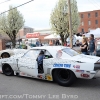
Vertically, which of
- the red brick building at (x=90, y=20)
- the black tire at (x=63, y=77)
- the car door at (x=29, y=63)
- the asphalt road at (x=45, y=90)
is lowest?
the asphalt road at (x=45, y=90)

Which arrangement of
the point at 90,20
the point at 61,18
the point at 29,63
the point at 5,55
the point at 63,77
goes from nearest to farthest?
the point at 63,77
the point at 29,63
the point at 5,55
the point at 61,18
the point at 90,20

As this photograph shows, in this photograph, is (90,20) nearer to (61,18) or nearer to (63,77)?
(61,18)

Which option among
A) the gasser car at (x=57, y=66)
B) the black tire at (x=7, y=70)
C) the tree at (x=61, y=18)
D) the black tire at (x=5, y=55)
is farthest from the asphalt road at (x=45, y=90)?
the tree at (x=61, y=18)

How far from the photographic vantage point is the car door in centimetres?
545

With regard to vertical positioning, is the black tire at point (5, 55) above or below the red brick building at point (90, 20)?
below

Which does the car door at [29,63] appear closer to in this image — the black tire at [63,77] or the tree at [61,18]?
the black tire at [63,77]

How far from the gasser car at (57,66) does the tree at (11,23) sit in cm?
1456

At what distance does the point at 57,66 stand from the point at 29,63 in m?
1.18

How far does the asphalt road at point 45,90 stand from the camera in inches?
162

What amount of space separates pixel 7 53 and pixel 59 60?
7.01 m

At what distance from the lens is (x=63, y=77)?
506cm

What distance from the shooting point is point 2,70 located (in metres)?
6.52

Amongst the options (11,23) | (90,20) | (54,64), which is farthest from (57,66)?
(90,20)

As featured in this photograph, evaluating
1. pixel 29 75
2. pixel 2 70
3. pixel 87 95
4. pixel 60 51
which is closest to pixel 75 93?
pixel 87 95
